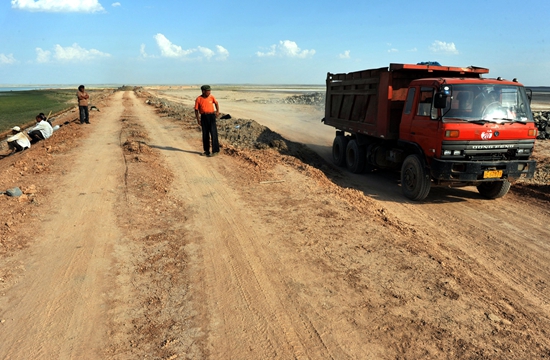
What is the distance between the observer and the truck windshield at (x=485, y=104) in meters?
6.94

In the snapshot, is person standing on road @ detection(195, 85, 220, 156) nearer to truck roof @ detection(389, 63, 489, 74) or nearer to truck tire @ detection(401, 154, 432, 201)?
truck roof @ detection(389, 63, 489, 74)

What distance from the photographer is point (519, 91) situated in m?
7.28

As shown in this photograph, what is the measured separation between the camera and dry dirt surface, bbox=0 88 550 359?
130 inches

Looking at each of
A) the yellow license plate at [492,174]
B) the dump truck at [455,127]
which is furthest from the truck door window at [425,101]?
the yellow license plate at [492,174]

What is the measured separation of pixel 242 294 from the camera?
13.1 feet

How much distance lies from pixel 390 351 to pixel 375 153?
23.4ft

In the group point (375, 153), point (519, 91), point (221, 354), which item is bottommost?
point (221, 354)

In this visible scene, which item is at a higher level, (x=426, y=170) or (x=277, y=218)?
(x=426, y=170)

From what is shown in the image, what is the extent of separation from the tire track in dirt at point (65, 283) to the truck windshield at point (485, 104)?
20.5 feet

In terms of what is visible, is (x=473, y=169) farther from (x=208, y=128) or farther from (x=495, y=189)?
(x=208, y=128)

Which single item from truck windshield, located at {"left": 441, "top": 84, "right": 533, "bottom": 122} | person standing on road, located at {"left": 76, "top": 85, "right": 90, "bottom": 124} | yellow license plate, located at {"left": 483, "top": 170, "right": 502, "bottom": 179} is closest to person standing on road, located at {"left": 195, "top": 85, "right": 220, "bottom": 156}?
truck windshield, located at {"left": 441, "top": 84, "right": 533, "bottom": 122}

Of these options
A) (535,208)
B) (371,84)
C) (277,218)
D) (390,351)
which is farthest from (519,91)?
(390,351)

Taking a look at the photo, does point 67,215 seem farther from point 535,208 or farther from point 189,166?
point 535,208

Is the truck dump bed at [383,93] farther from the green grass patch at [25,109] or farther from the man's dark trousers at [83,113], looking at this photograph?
the green grass patch at [25,109]
